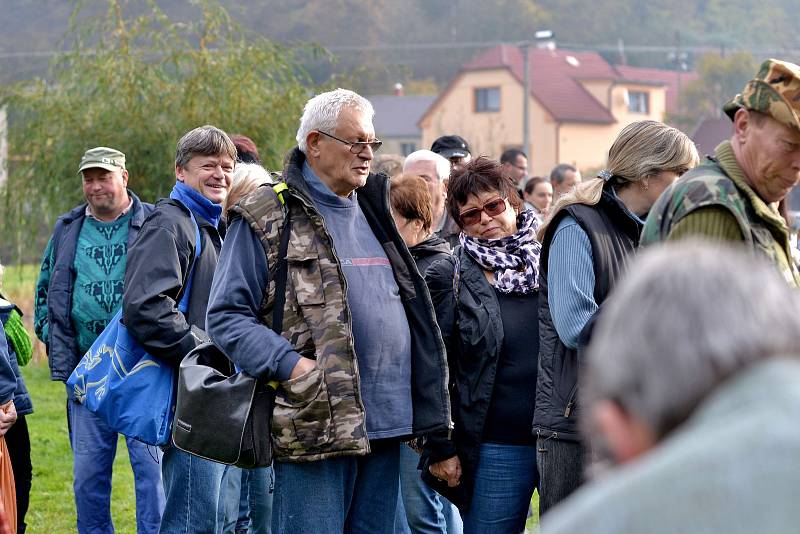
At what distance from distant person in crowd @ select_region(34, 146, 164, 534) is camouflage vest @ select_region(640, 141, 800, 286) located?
358 centimetres

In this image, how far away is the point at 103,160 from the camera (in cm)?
627

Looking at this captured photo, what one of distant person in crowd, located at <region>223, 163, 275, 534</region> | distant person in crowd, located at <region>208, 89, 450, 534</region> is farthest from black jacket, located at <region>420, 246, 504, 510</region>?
distant person in crowd, located at <region>223, 163, 275, 534</region>

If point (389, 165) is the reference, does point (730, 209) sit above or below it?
below

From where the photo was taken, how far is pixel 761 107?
2982 mm

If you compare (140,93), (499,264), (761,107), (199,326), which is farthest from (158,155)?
(761,107)

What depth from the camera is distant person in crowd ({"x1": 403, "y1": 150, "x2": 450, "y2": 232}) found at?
6.41 metres

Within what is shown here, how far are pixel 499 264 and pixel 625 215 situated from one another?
0.58m

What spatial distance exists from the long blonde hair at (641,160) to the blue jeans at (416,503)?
1610 millimetres

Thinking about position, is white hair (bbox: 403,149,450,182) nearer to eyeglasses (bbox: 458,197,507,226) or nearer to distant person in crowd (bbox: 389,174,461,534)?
distant person in crowd (bbox: 389,174,461,534)

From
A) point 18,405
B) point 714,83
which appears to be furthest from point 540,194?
point 714,83

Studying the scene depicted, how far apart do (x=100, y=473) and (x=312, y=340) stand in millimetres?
2529

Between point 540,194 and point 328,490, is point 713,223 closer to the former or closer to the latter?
point 328,490

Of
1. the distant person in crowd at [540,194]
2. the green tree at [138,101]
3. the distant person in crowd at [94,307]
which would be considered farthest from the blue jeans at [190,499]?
the green tree at [138,101]

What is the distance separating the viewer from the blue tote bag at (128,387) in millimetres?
4785
